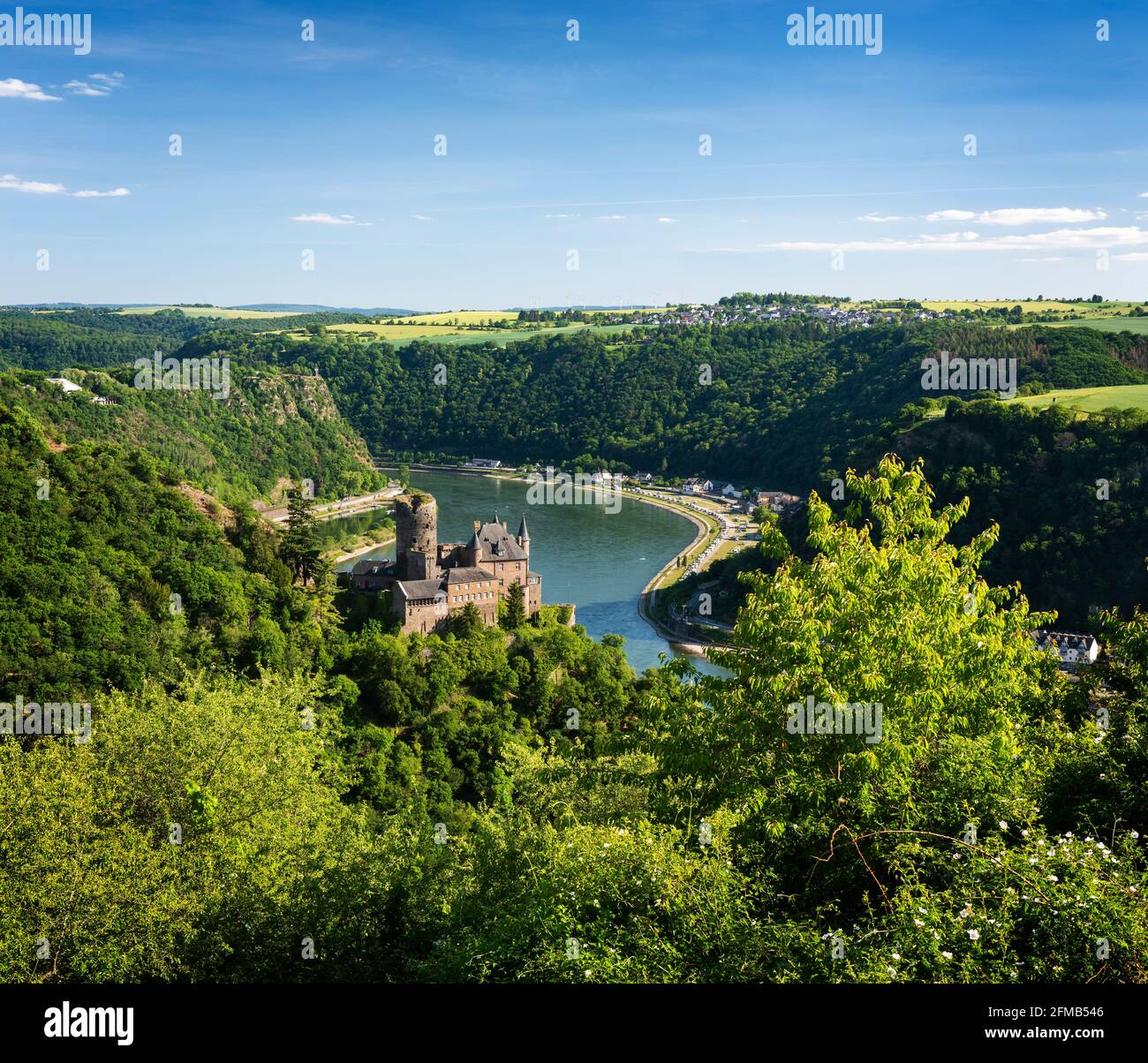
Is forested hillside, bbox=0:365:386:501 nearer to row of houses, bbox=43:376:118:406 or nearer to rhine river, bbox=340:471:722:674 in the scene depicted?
row of houses, bbox=43:376:118:406

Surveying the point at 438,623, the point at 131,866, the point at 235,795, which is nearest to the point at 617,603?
the point at 438,623

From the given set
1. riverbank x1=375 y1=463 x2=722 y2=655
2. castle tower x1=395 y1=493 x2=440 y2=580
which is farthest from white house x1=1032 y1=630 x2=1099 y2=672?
castle tower x1=395 y1=493 x2=440 y2=580

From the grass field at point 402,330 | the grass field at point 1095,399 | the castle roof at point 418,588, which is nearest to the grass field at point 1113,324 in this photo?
the grass field at point 1095,399

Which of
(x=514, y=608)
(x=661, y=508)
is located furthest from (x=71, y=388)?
(x=514, y=608)

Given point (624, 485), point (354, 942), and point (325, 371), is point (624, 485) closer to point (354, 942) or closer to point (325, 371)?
point (325, 371)

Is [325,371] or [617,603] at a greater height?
[325,371]

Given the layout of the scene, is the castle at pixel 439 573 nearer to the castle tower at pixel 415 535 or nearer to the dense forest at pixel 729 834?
the castle tower at pixel 415 535
